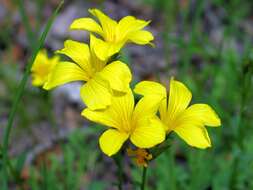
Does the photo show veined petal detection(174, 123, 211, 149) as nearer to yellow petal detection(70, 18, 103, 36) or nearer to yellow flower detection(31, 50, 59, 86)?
yellow petal detection(70, 18, 103, 36)

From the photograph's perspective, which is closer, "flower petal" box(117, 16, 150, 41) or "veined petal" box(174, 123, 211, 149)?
"veined petal" box(174, 123, 211, 149)

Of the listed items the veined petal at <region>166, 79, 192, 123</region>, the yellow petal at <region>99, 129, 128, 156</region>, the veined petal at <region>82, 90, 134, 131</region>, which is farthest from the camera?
the veined petal at <region>166, 79, 192, 123</region>

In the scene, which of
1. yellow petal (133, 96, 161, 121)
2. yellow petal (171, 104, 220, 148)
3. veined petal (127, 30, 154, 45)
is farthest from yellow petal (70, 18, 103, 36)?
yellow petal (171, 104, 220, 148)

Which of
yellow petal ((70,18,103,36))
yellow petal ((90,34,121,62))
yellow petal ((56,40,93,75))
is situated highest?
yellow petal ((70,18,103,36))

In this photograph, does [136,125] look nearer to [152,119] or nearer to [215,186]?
[152,119]

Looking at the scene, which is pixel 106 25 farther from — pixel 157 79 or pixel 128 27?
pixel 157 79

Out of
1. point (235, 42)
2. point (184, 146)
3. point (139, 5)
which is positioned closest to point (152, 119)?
point (184, 146)
